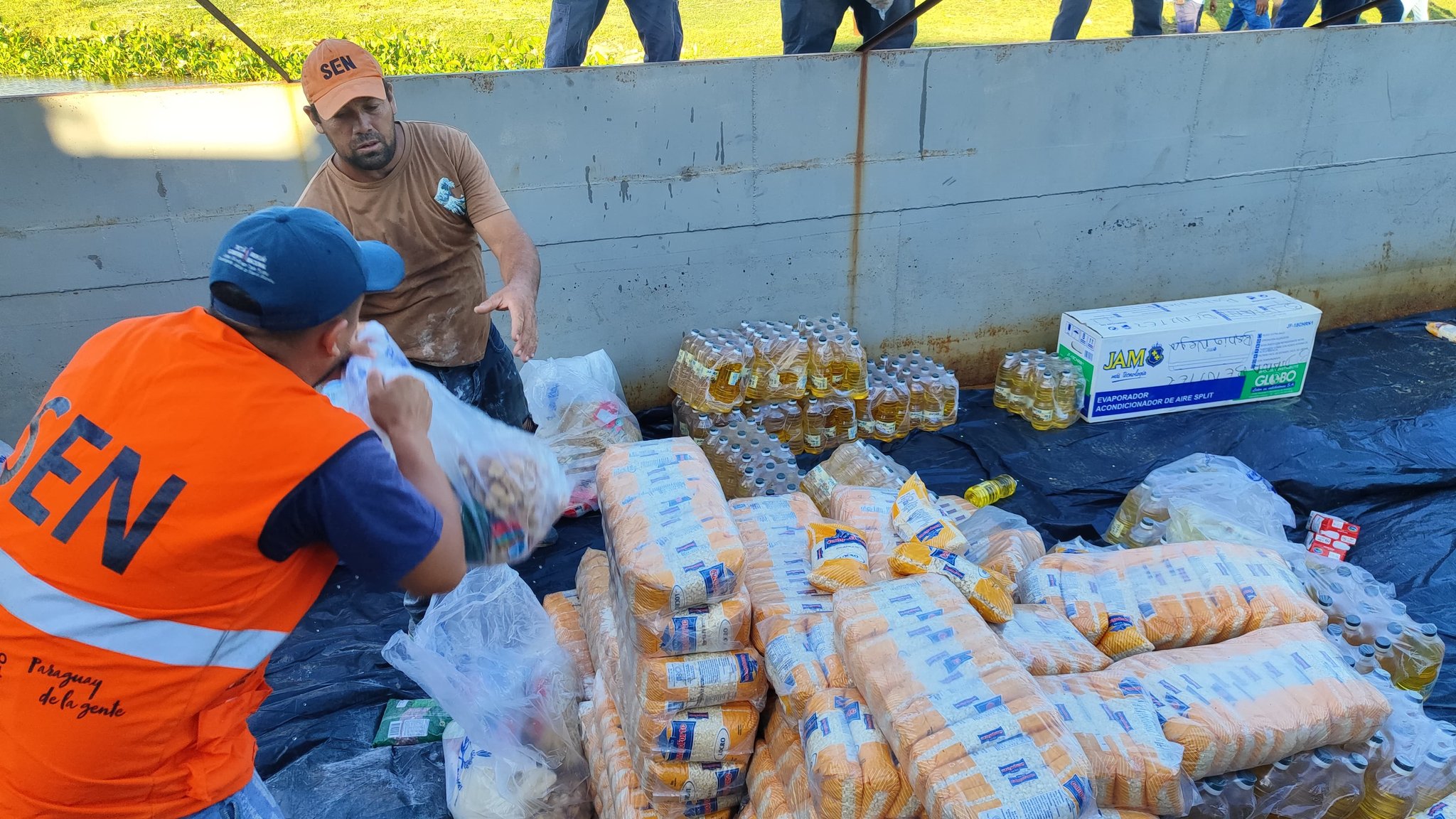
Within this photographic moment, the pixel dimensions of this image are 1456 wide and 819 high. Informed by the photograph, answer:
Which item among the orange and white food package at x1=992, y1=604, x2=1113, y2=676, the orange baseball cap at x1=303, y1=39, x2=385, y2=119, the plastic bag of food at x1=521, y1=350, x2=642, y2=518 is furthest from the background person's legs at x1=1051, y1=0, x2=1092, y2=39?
the orange and white food package at x1=992, y1=604, x2=1113, y2=676

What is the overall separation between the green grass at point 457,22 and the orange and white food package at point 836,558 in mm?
5197

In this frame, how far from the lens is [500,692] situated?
9.05 ft

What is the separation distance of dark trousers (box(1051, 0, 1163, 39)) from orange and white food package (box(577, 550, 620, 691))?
5.22m

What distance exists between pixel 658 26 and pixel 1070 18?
296 cm

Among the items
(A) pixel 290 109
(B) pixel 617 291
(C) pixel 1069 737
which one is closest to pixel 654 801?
(C) pixel 1069 737

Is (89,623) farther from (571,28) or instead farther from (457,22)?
(457,22)

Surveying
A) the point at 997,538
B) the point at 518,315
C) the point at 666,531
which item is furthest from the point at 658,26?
the point at 666,531

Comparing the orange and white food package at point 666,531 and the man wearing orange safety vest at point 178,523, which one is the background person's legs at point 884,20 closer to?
the orange and white food package at point 666,531

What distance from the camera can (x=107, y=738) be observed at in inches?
60.0

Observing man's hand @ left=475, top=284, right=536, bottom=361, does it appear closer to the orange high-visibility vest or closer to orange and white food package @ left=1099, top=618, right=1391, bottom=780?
the orange high-visibility vest

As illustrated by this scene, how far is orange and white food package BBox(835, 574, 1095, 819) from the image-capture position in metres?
Answer: 1.84

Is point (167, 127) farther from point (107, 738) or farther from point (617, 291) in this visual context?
point (107, 738)

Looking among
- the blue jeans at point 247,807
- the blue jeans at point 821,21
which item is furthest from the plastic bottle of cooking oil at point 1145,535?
the blue jeans at point 247,807

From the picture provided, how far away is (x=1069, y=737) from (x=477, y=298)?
8.77 ft
